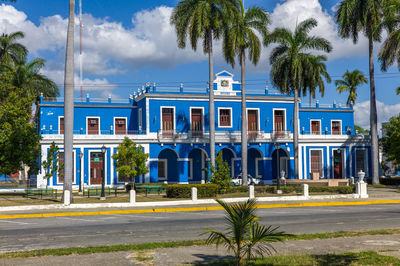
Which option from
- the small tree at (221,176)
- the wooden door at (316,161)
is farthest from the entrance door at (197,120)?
the small tree at (221,176)

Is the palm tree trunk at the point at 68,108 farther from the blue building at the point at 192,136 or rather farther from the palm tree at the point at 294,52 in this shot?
the palm tree at the point at 294,52

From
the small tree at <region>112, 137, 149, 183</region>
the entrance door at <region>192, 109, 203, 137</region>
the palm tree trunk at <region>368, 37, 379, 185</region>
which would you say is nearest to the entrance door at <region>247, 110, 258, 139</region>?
the entrance door at <region>192, 109, 203, 137</region>

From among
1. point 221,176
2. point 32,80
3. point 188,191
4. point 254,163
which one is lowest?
point 188,191

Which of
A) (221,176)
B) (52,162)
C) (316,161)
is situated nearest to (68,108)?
(221,176)

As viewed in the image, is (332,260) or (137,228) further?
(137,228)

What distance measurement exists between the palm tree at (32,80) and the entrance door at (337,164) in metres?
30.1

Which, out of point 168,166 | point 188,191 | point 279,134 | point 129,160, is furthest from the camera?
point 279,134

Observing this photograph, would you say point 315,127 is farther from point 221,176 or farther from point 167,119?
point 221,176

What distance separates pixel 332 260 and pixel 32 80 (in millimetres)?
42603

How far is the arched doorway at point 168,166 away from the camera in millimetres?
41031

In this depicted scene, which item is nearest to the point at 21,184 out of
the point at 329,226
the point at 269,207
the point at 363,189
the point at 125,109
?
the point at 125,109

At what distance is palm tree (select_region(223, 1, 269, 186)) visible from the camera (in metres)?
33.3

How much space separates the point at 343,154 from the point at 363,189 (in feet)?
61.3

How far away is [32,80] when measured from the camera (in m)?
45.2
